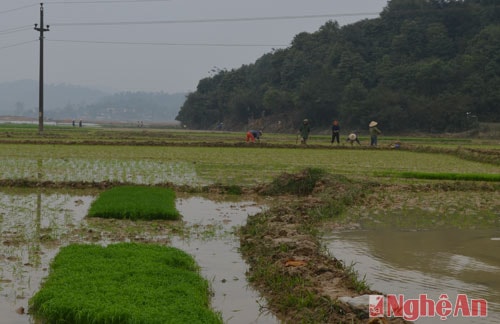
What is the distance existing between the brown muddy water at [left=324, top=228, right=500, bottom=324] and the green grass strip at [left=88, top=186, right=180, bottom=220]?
2796 millimetres

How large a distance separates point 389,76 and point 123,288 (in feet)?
176

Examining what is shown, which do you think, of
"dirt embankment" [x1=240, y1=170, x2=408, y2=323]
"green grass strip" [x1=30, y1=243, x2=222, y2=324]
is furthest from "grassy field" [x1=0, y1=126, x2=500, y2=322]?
"green grass strip" [x1=30, y1=243, x2=222, y2=324]

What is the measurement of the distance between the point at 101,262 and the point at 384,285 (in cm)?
289

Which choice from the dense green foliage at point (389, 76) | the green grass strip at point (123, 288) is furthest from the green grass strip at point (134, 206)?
the dense green foliage at point (389, 76)

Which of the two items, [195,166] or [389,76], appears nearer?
[195,166]

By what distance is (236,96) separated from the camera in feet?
235

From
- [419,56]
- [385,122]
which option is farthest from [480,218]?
Result: [419,56]

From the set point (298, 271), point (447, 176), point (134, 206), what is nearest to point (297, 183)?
point (134, 206)

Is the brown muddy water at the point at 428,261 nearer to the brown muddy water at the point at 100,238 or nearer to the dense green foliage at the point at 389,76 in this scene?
the brown muddy water at the point at 100,238

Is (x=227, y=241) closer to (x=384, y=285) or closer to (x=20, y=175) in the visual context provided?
(x=384, y=285)

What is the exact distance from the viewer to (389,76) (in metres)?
56.0

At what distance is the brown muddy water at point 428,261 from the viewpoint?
5546mm

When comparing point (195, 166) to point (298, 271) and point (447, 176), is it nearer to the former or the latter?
point (447, 176)

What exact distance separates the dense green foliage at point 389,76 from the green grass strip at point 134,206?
1634 inches
